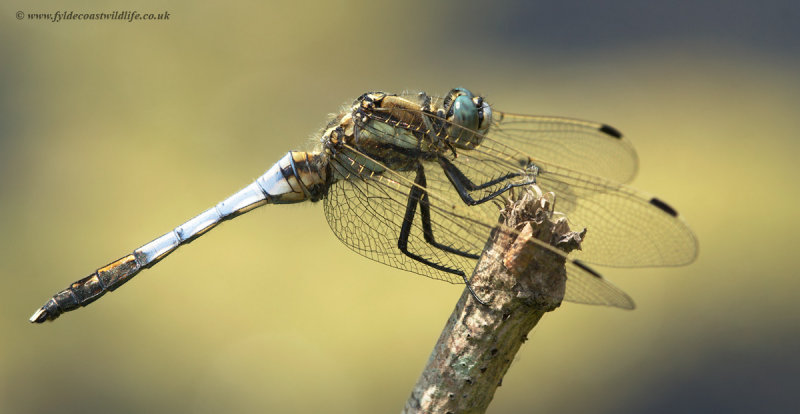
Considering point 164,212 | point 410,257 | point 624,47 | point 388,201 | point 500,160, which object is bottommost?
point 164,212

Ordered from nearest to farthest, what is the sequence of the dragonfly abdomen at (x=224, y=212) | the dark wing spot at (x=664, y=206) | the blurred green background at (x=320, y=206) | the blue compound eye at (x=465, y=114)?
the dark wing spot at (x=664, y=206) → the blue compound eye at (x=465, y=114) → the dragonfly abdomen at (x=224, y=212) → the blurred green background at (x=320, y=206)

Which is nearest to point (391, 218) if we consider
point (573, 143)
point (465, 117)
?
point (465, 117)

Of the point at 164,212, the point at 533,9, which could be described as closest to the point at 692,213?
the point at 533,9

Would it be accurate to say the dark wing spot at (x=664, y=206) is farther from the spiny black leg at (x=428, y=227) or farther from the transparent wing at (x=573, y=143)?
the transparent wing at (x=573, y=143)

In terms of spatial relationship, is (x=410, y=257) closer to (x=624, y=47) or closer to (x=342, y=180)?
(x=342, y=180)

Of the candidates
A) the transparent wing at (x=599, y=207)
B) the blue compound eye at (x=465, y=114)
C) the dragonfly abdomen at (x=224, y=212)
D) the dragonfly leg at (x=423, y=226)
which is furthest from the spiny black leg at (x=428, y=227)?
the dragonfly abdomen at (x=224, y=212)

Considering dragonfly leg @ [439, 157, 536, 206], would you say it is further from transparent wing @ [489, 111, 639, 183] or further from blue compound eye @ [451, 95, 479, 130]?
transparent wing @ [489, 111, 639, 183]

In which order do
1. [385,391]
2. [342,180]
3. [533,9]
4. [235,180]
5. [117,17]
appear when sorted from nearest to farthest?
[342,180] < [385,391] < [235,180] < [117,17] < [533,9]

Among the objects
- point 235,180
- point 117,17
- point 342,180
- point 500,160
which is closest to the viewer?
point 500,160
